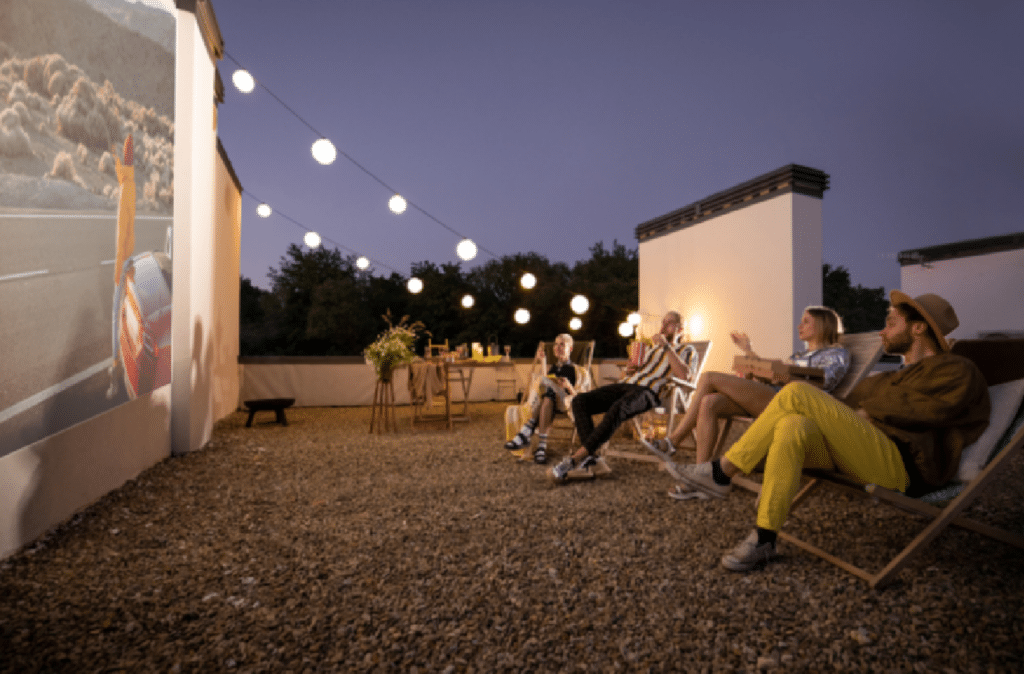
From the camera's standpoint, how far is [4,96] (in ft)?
5.75

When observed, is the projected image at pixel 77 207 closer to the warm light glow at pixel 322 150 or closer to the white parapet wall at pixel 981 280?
the warm light glow at pixel 322 150

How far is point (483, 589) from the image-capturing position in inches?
66.2

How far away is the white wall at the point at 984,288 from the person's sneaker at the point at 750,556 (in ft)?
23.5

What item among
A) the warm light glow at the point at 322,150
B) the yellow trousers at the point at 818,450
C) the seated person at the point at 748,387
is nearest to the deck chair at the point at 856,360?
the seated person at the point at 748,387

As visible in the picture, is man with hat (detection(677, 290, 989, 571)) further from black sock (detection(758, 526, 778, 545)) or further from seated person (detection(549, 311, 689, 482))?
seated person (detection(549, 311, 689, 482))

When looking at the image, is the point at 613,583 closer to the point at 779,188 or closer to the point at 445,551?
the point at 445,551

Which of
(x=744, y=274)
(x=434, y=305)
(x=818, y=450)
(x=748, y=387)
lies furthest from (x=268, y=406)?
(x=434, y=305)

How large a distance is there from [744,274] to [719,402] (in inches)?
173

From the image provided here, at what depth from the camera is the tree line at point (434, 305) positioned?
15039 mm

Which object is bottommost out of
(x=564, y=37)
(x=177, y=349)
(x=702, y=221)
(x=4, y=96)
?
(x=177, y=349)

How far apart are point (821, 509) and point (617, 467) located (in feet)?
4.37

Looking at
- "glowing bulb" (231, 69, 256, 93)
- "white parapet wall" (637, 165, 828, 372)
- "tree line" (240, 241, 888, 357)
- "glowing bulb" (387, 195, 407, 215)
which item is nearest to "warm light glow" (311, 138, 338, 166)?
"glowing bulb" (231, 69, 256, 93)

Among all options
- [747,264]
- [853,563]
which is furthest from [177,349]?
[747,264]

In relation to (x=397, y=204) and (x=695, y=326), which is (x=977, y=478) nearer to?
(x=397, y=204)
